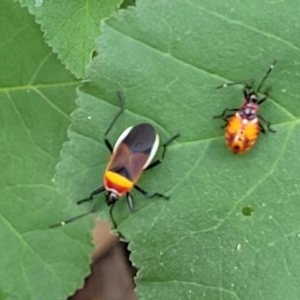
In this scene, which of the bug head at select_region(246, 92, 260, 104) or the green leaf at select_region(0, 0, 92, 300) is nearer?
the bug head at select_region(246, 92, 260, 104)

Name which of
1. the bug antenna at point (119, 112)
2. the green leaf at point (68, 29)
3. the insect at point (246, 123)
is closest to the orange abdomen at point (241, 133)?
the insect at point (246, 123)

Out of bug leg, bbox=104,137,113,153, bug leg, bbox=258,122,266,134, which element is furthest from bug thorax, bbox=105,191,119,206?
bug leg, bbox=258,122,266,134

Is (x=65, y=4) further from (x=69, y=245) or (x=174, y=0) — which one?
(x=69, y=245)

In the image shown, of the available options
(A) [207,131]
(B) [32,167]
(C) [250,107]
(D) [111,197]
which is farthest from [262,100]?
(B) [32,167]

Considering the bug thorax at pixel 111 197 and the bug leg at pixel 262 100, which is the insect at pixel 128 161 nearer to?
the bug thorax at pixel 111 197

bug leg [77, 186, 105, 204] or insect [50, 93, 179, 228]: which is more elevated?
insect [50, 93, 179, 228]

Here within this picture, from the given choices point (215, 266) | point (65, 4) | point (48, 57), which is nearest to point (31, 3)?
point (65, 4)

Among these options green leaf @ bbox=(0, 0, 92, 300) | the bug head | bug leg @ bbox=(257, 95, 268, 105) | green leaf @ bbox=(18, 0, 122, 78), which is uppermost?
green leaf @ bbox=(18, 0, 122, 78)

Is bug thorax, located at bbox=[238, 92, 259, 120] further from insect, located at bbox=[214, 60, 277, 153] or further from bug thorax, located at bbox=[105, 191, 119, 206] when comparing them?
bug thorax, located at bbox=[105, 191, 119, 206]

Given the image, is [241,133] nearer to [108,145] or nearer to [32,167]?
[108,145]
